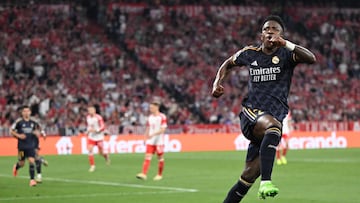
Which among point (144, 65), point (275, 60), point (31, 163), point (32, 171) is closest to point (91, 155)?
point (31, 163)

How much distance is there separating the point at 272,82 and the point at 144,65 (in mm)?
35432

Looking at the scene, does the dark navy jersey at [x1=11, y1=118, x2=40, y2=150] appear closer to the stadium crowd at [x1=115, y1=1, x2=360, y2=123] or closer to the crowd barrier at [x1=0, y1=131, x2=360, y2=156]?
the crowd barrier at [x1=0, y1=131, x2=360, y2=156]

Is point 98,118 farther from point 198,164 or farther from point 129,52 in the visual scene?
point 129,52

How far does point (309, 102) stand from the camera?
46.1 metres

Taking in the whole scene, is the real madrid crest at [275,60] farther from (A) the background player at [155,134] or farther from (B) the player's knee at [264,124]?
(A) the background player at [155,134]

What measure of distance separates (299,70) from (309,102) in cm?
297

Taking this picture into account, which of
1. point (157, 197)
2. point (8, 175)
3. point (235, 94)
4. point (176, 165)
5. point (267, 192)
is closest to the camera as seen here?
point (267, 192)

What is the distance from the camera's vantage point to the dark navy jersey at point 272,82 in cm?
1059

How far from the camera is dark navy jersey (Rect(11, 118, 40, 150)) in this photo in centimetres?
2142

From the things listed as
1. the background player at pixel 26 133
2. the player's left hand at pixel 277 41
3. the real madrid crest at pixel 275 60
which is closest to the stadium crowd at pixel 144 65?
the background player at pixel 26 133

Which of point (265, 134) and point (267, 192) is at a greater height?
point (265, 134)

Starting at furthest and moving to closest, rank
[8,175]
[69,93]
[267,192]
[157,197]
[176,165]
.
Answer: [69,93] < [176,165] < [8,175] < [157,197] < [267,192]

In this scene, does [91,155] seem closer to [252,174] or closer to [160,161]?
[160,161]

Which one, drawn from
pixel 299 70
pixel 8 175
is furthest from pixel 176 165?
pixel 299 70
